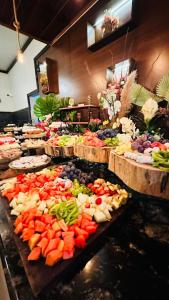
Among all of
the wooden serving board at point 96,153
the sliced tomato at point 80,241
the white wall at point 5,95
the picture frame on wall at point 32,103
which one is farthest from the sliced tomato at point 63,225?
the white wall at point 5,95

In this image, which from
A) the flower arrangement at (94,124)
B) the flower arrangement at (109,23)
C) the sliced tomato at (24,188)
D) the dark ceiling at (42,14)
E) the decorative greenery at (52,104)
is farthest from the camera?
the decorative greenery at (52,104)

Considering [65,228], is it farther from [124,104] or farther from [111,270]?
[124,104]

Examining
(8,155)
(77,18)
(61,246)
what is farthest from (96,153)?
(77,18)

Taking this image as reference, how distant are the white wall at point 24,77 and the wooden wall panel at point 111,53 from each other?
4.16 feet

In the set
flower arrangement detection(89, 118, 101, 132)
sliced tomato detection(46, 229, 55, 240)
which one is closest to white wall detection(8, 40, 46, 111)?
flower arrangement detection(89, 118, 101, 132)

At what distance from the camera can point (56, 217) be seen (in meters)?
1.20

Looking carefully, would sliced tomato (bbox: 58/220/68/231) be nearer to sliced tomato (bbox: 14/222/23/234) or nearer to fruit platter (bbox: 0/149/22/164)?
sliced tomato (bbox: 14/222/23/234)

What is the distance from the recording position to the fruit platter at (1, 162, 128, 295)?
2.92 feet

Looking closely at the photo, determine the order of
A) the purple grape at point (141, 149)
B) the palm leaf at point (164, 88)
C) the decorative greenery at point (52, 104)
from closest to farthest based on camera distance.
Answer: the purple grape at point (141, 149)
the palm leaf at point (164, 88)
the decorative greenery at point (52, 104)

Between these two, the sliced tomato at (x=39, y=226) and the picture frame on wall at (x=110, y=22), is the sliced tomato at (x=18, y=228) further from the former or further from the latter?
the picture frame on wall at (x=110, y=22)

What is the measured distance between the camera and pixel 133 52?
2230mm

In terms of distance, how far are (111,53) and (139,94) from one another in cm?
115

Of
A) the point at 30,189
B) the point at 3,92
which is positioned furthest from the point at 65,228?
the point at 3,92

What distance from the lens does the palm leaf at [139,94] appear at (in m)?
1.88
